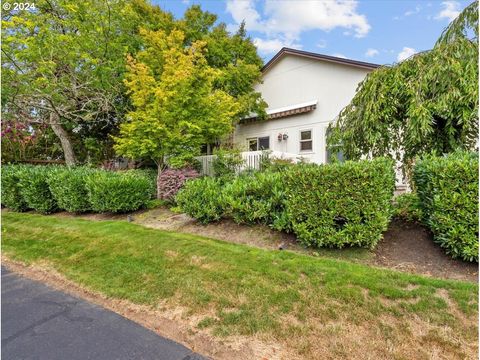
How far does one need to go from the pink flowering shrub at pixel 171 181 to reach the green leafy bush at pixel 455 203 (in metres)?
6.37

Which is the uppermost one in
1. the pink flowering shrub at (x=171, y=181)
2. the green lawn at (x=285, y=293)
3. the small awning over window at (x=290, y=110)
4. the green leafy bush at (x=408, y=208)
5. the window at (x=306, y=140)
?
the small awning over window at (x=290, y=110)

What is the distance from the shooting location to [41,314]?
3.29 meters

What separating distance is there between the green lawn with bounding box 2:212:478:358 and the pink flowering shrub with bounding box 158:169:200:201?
10.3ft

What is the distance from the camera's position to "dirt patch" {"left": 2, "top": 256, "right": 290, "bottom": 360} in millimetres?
2543

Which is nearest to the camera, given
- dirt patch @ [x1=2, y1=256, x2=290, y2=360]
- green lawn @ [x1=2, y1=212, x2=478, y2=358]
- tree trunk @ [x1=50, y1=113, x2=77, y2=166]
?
dirt patch @ [x1=2, y1=256, x2=290, y2=360]

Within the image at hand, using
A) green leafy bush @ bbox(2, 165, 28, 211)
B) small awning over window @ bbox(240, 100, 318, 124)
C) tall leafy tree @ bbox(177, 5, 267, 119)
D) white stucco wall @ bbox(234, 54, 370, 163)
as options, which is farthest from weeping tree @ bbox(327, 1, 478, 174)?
green leafy bush @ bbox(2, 165, 28, 211)

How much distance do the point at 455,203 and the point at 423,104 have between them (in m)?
2.37

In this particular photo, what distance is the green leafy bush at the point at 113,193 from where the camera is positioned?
753cm

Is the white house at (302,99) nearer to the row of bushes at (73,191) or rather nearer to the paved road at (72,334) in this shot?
the row of bushes at (73,191)

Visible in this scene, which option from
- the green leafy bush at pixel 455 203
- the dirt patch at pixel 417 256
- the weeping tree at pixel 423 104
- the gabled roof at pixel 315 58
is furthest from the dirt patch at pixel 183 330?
the gabled roof at pixel 315 58

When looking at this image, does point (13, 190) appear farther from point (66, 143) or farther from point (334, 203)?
point (334, 203)

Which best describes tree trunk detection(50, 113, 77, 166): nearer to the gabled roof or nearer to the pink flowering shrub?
the pink flowering shrub

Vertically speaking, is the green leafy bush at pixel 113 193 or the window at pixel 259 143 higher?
the window at pixel 259 143

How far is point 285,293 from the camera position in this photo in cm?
341
